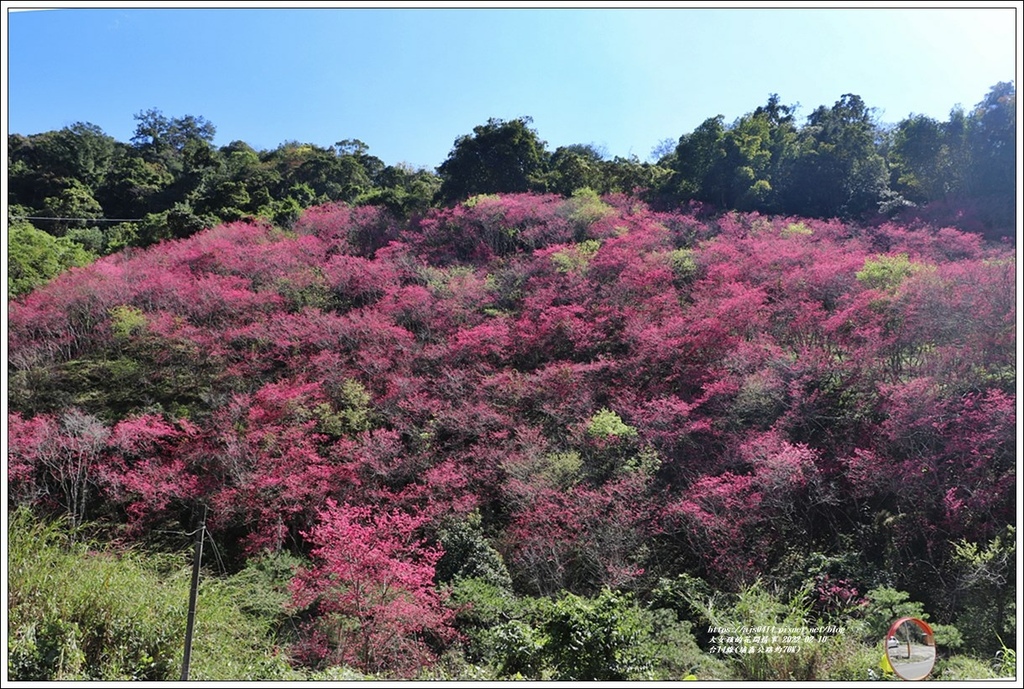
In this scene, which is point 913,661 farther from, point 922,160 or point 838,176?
point 922,160

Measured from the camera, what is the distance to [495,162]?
12.2 m

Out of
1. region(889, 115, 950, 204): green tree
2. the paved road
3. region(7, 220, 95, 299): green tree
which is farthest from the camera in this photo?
region(889, 115, 950, 204): green tree

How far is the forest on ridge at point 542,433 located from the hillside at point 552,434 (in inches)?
1.4

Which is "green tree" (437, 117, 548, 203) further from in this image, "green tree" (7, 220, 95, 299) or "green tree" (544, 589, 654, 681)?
"green tree" (544, 589, 654, 681)

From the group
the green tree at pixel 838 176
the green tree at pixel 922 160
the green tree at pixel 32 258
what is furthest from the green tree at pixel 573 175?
the green tree at pixel 32 258

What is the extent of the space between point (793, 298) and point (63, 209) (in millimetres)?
13537

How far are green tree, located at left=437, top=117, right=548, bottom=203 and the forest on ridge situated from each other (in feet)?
3.49

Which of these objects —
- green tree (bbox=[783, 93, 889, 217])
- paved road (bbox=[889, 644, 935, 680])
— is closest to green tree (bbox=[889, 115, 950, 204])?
green tree (bbox=[783, 93, 889, 217])

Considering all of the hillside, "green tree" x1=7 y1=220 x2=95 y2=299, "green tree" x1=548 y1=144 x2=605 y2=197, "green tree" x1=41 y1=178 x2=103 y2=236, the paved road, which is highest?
"green tree" x1=548 y1=144 x2=605 y2=197

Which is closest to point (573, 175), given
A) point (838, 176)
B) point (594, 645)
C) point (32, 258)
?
point (838, 176)

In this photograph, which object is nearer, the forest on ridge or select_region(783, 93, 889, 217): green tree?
the forest on ridge

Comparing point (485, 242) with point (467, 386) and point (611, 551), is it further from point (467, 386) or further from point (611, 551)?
point (611, 551)

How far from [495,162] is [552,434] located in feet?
24.0

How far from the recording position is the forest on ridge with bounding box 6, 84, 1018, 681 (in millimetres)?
4488
